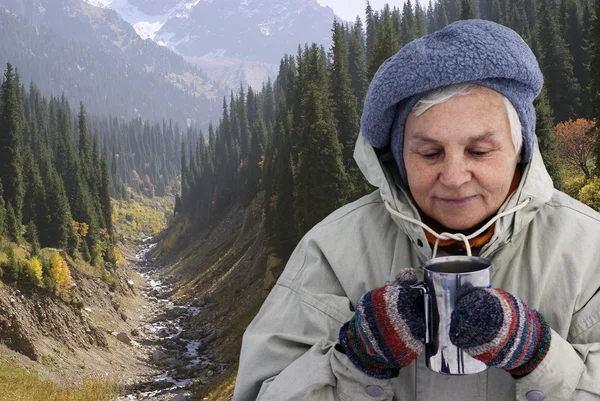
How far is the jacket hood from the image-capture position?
242 cm

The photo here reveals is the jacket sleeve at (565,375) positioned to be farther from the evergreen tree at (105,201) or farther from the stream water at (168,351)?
the evergreen tree at (105,201)

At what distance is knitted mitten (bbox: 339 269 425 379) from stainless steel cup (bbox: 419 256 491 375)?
5 cm

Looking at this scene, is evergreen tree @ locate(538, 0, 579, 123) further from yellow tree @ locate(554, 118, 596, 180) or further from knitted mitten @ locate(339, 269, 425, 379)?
knitted mitten @ locate(339, 269, 425, 379)

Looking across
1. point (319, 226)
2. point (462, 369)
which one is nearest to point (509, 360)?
point (462, 369)

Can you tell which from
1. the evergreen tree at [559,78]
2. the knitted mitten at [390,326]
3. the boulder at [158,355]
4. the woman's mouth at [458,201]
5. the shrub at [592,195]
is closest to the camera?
the knitted mitten at [390,326]

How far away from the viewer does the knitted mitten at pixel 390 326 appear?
215 cm

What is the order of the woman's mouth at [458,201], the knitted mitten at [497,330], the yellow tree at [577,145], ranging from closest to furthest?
the knitted mitten at [497,330], the woman's mouth at [458,201], the yellow tree at [577,145]

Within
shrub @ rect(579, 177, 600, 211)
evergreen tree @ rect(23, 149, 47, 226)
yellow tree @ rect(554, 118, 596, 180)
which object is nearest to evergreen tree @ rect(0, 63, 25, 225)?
evergreen tree @ rect(23, 149, 47, 226)

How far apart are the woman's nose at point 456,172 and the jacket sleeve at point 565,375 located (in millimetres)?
712

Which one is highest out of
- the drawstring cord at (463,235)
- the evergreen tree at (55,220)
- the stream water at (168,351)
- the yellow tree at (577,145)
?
the drawstring cord at (463,235)

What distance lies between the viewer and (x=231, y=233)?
70625 millimetres

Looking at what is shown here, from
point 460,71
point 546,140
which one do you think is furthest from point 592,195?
point 460,71

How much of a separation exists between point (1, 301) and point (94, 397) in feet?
27.0

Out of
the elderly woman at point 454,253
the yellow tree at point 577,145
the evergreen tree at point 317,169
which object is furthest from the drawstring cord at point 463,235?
the yellow tree at point 577,145
